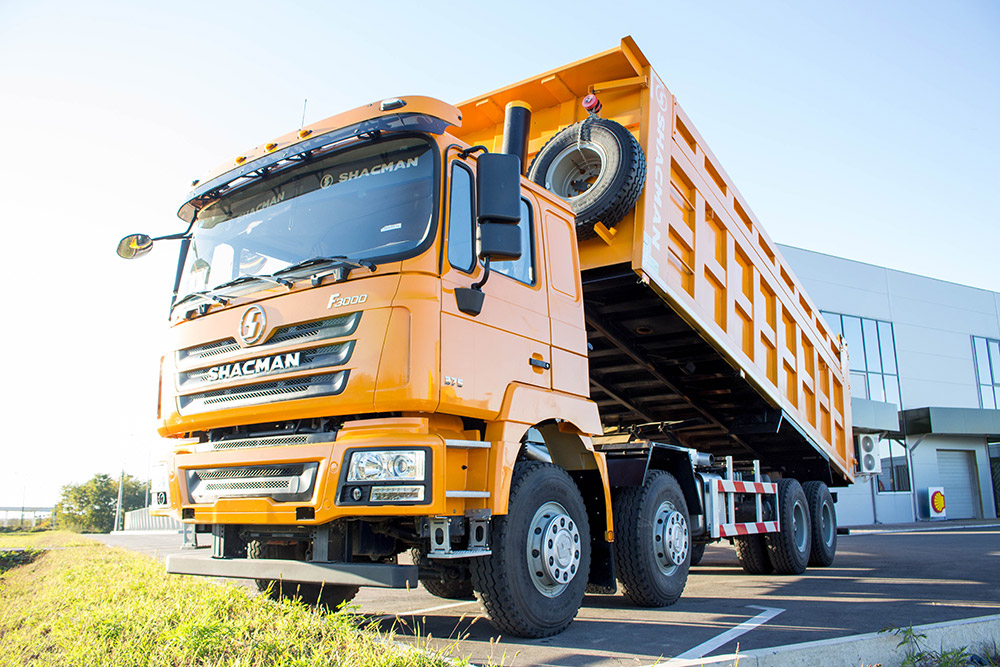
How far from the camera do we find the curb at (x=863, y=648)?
3.19 meters

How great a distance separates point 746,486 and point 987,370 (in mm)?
30523

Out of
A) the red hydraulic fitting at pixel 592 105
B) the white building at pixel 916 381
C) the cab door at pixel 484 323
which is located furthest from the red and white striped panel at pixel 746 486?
the white building at pixel 916 381

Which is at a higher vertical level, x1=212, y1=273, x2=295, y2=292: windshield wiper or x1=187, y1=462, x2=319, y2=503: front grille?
x1=212, y1=273, x2=295, y2=292: windshield wiper

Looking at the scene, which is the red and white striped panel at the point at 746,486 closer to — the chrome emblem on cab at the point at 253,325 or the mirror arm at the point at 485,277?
the mirror arm at the point at 485,277

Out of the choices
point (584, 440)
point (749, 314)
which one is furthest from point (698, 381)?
point (584, 440)

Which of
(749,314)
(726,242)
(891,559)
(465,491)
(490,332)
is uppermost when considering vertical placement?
(726,242)

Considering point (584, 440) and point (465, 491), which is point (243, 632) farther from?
point (584, 440)

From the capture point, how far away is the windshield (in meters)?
4.00

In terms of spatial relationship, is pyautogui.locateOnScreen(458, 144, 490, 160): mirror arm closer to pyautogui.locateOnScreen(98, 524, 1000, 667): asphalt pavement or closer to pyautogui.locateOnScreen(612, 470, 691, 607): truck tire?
pyautogui.locateOnScreen(98, 524, 1000, 667): asphalt pavement

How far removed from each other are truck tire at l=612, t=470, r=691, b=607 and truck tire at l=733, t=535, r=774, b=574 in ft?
9.39

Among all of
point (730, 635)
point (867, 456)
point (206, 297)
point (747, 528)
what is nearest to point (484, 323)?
point (206, 297)

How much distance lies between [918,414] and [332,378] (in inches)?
1123

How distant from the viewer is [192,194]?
493 cm

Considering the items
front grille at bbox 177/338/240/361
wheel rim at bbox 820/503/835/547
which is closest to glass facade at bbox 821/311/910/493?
wheel rim at bbox 820/503/835/547
